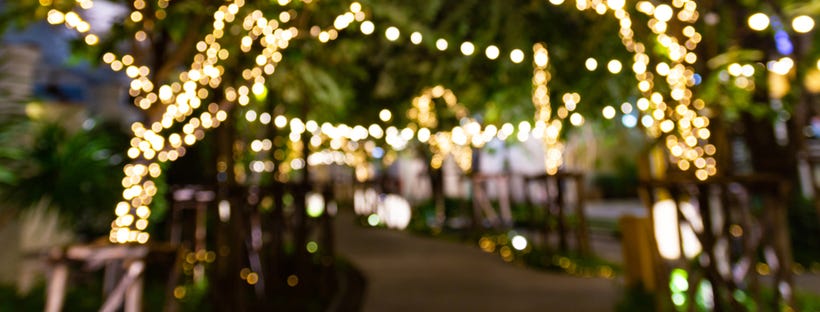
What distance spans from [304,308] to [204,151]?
127 inches

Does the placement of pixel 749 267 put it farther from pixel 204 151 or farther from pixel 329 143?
pixel 329 143

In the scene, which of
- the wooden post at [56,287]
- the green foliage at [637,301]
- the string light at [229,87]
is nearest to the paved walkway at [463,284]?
the green foliage at [637,301]

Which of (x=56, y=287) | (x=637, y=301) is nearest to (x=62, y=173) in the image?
(x=56, y=287)

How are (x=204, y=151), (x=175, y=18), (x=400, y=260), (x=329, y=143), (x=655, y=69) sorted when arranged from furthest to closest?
(x=329, y=143)
(x=400, y=260)
(x=204, y=151)
(x=655, y=69)
(x=175, y=18)

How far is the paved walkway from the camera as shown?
6.05 metres

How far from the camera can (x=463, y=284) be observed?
726 centimetres

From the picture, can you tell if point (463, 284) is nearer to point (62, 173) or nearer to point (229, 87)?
point (229, 87)

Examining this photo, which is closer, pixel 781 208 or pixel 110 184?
pixel 781 208

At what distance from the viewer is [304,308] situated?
20.2ft

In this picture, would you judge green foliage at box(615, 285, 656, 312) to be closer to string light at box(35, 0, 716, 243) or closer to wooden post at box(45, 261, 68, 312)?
string light at box(35, 0, 716, 243)

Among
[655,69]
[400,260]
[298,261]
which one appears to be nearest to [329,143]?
[400,260]

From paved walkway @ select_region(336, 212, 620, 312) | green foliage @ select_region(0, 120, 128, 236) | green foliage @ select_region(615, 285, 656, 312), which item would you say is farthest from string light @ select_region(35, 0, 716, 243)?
paved walkway @ select_region(336, 212, 620, 312)

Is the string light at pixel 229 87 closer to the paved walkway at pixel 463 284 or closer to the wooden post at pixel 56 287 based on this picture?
the wooden post at pixel 56 287

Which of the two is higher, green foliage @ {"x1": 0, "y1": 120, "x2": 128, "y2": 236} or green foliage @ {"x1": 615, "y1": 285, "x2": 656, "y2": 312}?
green foliage @ {"x1": 0, "y1": 120, "x2": 128, "y2": 236}
